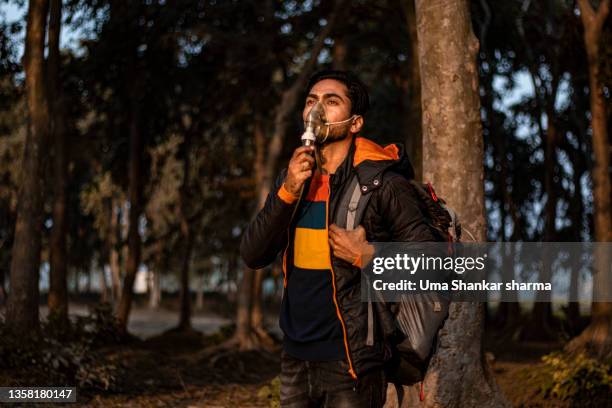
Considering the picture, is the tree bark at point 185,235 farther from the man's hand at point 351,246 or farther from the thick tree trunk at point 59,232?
the man's hand at point 351,246

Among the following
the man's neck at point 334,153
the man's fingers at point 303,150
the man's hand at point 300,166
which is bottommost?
the man's hand at point 300,166

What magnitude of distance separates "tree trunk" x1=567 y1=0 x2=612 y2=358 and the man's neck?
25.7 feet

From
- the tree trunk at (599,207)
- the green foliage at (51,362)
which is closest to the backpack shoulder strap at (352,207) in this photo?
the green foliage at (51,362)

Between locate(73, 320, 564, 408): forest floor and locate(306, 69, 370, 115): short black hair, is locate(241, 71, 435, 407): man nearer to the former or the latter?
locate(306, 69, 370, 115): short black hair

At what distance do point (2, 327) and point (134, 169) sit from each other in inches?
360

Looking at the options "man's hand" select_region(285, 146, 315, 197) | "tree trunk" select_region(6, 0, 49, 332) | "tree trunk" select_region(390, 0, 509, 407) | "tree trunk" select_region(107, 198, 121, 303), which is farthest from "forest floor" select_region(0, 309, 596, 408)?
"tree trunk" select_region(107, 198, 121, 303)

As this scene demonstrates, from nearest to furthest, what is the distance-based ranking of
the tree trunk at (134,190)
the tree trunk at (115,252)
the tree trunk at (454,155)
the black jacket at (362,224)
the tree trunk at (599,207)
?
the black jacket at (362,224) < the tree trunk at (454,155) < the tree trunk at (599,207) < the tree trunk at (134,190) < the tree trunk at (115,252)

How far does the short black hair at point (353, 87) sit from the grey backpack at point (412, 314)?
0.33 m

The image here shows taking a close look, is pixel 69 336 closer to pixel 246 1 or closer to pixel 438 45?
pixel 246 1

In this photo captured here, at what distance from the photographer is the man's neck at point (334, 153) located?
3.59 m

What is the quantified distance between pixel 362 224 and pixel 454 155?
394cm

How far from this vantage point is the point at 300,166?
325 centimetres

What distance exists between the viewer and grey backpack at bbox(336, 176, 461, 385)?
11.0 ft

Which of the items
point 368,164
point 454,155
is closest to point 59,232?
point 454,155
